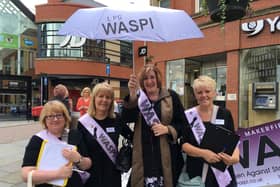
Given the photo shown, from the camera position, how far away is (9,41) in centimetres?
3375

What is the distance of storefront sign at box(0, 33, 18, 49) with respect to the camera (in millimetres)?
33125

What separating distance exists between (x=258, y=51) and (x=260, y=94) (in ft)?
3.98

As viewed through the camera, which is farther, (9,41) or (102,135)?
(9,41)

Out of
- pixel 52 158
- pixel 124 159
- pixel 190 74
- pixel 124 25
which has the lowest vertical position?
pixel 124 159

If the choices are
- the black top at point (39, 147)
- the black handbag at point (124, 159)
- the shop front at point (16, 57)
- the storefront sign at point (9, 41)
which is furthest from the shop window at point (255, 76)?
the storefront sign at point (9, 41)

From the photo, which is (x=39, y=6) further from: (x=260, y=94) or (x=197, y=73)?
(x=260, y=94)

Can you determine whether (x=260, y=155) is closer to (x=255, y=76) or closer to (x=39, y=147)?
(x=39, y=147)

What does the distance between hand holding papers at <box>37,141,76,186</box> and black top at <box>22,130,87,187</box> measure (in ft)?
0.13

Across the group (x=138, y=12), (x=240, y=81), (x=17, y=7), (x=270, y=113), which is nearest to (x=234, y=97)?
(x=240, y=81)

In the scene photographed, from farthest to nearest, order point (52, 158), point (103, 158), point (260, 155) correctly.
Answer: point (260, 155), point (103, 158), point (52, 158)

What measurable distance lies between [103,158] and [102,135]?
8.2 inches

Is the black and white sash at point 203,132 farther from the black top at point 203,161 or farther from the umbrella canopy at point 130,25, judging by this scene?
the umbrella canopy at point 130,25

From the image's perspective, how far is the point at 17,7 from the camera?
34844 mm

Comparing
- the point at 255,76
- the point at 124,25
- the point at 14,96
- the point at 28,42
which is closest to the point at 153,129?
the point at 124,25
